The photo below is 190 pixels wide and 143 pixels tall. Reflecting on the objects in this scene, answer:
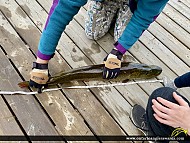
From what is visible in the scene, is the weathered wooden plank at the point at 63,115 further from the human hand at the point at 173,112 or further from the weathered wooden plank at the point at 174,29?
the weathered wooden plank at the point at 174,29

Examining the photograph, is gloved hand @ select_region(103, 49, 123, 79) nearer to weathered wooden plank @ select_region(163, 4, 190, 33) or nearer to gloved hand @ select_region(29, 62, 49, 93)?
gloved hand @ select_region(29, 62, 49, 93)

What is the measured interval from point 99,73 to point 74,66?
0.69 ft

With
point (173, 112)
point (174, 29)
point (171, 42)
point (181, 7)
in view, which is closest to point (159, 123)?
point (173, 112)

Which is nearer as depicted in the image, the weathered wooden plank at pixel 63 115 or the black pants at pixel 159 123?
the black pants at pixel 159 123

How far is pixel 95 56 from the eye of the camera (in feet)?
7.23

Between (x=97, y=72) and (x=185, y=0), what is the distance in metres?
1.40

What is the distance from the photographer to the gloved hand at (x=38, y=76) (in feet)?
5.86

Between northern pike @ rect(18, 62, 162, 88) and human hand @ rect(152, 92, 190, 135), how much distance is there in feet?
1.62

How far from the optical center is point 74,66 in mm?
2084

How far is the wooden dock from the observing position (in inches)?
69.0

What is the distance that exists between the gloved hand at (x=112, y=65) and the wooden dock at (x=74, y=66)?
0.54ft

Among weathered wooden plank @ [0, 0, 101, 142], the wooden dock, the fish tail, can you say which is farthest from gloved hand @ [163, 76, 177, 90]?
the fish tail

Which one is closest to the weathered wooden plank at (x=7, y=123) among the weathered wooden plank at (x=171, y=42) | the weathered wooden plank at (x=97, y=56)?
the weathered wooden plank at (x=97, y=56)

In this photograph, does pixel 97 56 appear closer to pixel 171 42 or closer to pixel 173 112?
pixel 171 42
